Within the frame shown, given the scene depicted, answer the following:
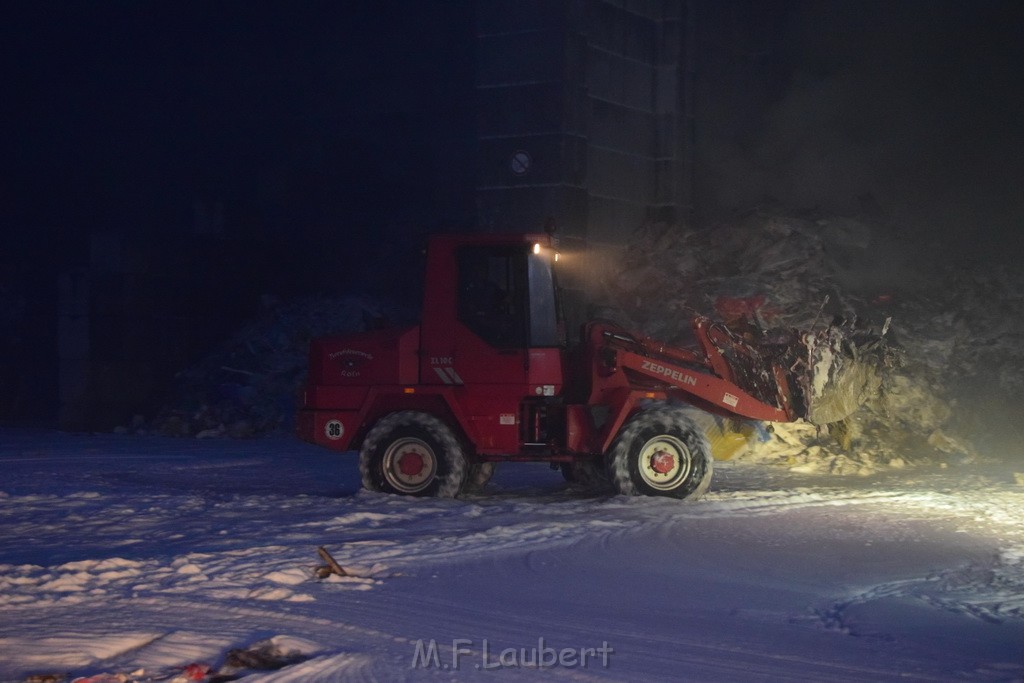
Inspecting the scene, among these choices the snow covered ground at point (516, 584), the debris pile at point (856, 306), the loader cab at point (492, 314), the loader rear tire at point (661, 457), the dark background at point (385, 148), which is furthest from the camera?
the dark background at point (385, 148)

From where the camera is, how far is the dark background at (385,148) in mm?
21531

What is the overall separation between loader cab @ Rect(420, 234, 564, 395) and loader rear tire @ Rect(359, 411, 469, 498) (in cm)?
53

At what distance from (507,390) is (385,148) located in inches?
489

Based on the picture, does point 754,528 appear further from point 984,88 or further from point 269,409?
point 984,88

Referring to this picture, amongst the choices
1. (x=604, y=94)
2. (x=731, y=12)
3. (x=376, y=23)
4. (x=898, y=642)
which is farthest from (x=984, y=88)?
(x=898, y=642)

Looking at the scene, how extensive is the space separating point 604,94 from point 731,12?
13.4ft

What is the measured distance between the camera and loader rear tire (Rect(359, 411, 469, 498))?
11.2 m

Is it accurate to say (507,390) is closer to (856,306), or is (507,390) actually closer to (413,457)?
(413,457)

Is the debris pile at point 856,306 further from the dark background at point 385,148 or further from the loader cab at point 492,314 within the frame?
the loader cab at point 492,314

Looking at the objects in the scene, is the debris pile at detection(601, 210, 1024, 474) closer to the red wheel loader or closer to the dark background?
the dark background

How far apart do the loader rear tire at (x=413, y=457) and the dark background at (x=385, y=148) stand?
1037 centimetres

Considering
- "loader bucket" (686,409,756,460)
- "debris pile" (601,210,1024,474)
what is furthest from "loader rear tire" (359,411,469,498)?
"loader bucket" (686,409,756,460)

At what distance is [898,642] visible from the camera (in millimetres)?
6090

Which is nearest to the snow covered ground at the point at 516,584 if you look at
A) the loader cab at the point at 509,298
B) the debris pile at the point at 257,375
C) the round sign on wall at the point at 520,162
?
the loader cab at the point at 509,298
